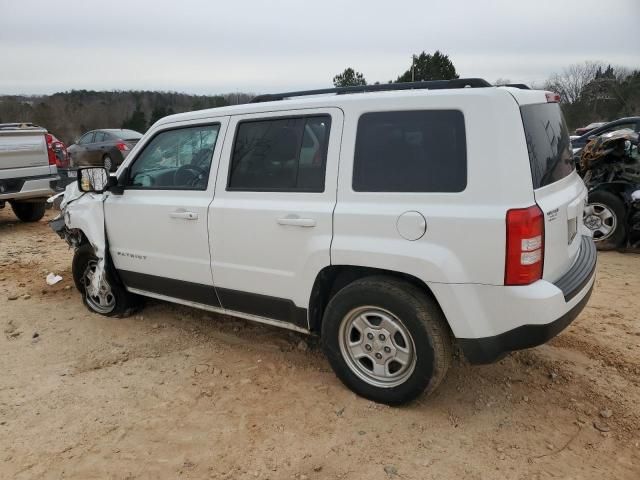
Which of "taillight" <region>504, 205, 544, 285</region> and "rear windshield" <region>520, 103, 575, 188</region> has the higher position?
"rear windshield" <region>520, 103, 575, 188</region>

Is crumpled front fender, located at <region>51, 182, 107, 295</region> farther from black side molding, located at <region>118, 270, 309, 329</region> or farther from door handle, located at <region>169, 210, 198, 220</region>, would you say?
door handle, located at <region>169, 210, 198, 220</region>

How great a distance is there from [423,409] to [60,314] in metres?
3.53

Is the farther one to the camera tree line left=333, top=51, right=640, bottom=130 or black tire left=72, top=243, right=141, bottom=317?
tree line left=333, top=51, right=640, bottom=130

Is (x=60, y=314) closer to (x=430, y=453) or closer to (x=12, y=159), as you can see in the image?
(x=430, y=453)

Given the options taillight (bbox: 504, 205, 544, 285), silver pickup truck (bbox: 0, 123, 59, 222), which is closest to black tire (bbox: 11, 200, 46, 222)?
silver pickup truck (bbox: 0, 123, 59, 222)

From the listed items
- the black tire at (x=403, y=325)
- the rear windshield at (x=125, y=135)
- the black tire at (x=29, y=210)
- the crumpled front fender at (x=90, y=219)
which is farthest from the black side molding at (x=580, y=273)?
the rear windshield at (x=125, y=135)

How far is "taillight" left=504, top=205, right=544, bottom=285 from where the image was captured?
2.51 metres

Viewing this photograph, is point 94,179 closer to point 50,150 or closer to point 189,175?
point 189,175

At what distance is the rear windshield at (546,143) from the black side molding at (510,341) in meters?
0.73

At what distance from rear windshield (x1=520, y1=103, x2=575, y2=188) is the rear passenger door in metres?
1.06

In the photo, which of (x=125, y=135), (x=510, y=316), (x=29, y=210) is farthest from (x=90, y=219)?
(x=125, y=135)

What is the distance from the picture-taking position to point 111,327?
14.7 ft

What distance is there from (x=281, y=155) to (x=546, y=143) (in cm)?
159

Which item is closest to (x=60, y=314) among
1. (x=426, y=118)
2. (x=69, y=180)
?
(x=69, y=180)
